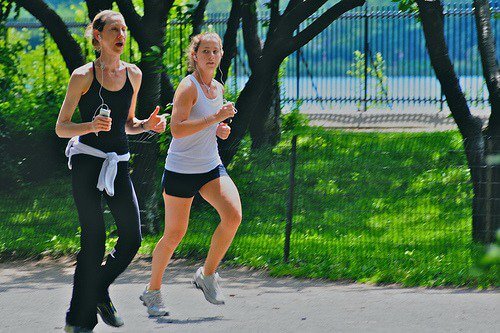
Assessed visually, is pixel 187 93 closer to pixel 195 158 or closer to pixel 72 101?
pixel 195 158

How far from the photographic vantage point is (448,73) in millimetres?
9195

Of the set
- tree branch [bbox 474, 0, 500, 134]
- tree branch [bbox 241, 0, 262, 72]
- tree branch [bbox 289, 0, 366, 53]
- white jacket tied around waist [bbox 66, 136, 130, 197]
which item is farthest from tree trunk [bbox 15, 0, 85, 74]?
white jacket tied around waist [bbox 66, 136, 130, 197]

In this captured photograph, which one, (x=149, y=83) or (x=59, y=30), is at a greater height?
(x=59, y=30)

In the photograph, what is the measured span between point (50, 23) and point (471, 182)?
4.49 metres

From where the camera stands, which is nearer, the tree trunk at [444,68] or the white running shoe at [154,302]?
the white running shoe at [154,302]

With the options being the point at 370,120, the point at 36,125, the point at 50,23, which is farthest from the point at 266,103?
the point at 370,120

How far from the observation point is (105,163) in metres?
6.02

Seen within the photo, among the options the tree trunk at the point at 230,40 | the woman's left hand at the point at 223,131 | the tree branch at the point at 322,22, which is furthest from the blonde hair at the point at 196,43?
the tree trunk at the point at 230,40

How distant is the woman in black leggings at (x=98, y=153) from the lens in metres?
5.98

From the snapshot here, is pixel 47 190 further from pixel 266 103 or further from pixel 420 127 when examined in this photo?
pixel 420 127

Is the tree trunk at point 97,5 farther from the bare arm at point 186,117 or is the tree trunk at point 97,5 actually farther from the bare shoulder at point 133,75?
the bare shoulder at point 133,75

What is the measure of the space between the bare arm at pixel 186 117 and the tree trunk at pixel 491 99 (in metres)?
2.82

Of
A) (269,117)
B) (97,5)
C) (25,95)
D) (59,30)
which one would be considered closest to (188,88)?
(97,5)

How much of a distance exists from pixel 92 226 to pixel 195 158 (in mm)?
809
